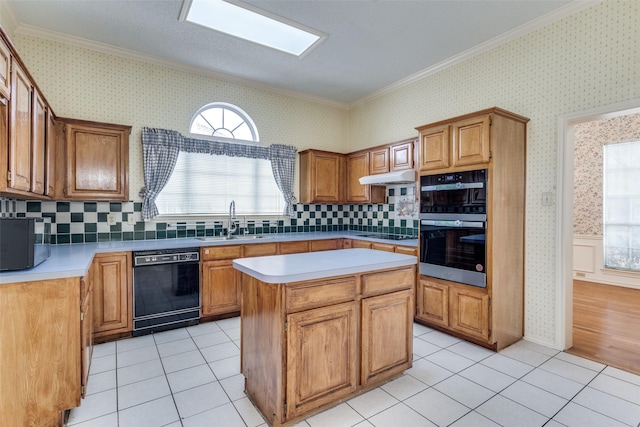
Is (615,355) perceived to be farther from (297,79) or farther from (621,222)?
(297,79)

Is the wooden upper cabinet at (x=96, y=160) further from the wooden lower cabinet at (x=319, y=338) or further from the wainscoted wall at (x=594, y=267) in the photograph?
the wainscoted wall at (x=594, y=267)

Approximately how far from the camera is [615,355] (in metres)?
2.72

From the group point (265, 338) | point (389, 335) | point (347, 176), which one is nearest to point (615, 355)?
point (389, 335)

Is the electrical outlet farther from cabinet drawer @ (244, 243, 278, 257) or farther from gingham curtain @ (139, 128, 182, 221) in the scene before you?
cabinet drawer @ (244, 243, 278, 257)

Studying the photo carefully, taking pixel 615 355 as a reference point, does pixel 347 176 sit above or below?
above

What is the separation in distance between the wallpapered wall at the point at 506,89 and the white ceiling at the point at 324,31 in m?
0.14

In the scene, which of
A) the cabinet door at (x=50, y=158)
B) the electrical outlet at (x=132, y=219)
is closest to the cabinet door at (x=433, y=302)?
the electrical outlet at (x=132, y=219)

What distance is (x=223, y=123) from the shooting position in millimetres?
4410

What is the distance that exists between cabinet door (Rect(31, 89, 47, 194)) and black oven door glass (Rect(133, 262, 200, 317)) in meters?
1.12

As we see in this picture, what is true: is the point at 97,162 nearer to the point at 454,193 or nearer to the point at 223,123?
the point at 223,123

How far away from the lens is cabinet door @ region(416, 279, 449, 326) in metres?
3.21

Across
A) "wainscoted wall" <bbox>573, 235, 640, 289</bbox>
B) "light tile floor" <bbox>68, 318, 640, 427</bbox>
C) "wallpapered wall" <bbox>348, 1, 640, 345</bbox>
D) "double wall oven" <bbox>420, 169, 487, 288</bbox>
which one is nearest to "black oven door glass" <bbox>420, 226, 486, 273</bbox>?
"double wall oven" <bbox>420, 169, 487, 288</bbox>

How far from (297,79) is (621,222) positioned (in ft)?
18.3

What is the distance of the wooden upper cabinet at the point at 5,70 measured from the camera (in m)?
1.70
